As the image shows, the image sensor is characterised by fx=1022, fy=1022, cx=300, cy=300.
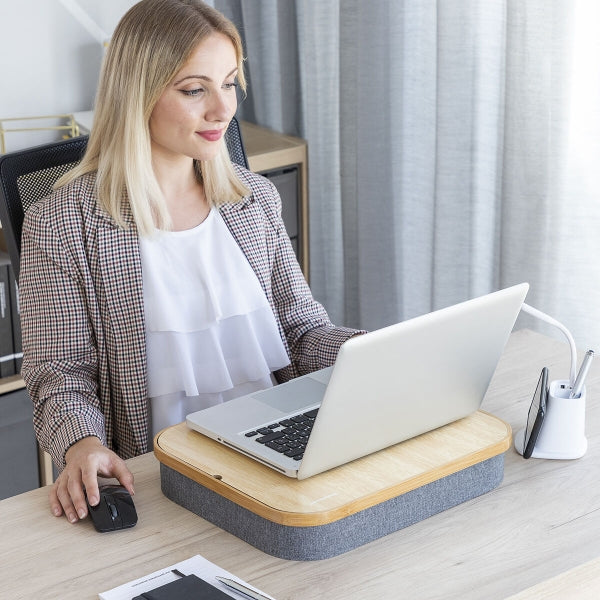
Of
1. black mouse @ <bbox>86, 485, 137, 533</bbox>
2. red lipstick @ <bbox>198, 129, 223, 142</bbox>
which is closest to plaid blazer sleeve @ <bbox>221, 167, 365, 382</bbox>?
red lipstick @ <bbox>198, 129, 223, 142</bbox>

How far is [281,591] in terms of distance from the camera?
3.37ft

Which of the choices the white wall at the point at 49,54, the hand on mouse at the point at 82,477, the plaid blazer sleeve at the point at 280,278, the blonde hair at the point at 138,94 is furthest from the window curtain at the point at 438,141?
the hand on mouse at the point at 82,477

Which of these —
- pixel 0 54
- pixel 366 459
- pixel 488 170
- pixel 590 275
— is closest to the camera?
pixel 366 459

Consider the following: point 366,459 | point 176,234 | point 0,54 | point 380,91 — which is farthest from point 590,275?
point 0,54

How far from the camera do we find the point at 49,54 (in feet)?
8.91

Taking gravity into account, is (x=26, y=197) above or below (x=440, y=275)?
above

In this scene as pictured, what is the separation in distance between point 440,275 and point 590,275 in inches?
15.8

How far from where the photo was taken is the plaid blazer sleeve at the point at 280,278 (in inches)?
64.5

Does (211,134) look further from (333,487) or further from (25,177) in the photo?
(333,487)

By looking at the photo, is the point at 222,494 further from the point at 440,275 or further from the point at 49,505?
the point at 440,275

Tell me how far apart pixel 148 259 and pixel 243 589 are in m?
0.65

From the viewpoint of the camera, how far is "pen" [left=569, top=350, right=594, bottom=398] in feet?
4.19

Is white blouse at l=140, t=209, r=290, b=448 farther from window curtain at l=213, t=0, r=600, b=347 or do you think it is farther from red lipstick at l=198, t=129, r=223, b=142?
window curtain at l=213, t=0, r=600, b=347

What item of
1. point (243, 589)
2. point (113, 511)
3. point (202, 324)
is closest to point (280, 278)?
point (202, 324)
